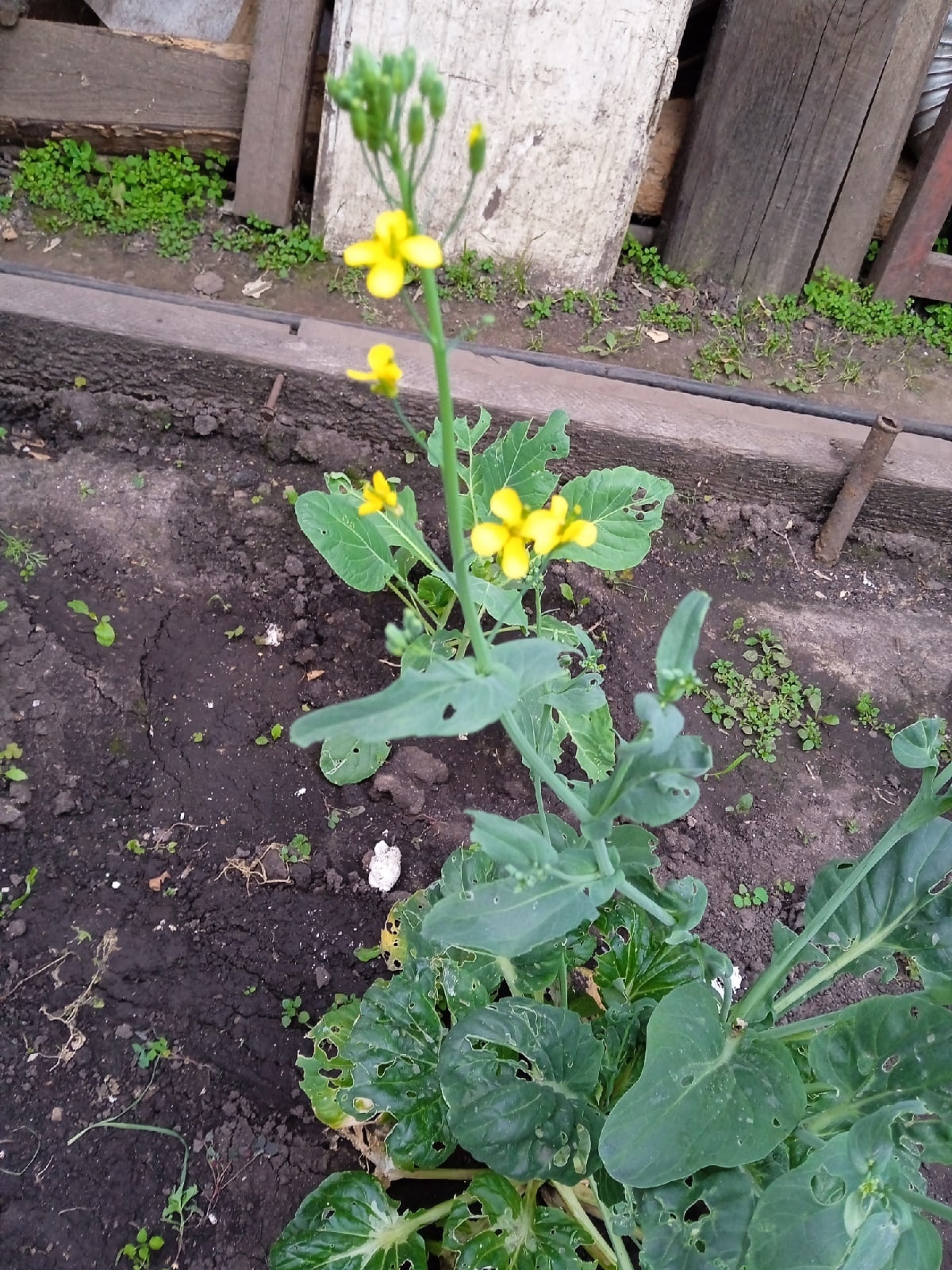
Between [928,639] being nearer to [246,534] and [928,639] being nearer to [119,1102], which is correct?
[246,534]

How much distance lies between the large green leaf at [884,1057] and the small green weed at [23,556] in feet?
6.85

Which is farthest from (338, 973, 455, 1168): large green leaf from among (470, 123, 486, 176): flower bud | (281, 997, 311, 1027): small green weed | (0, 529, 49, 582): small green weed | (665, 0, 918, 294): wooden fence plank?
(665, 0, 918, 294): wooden fence plank

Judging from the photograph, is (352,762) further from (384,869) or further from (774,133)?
(774,133)

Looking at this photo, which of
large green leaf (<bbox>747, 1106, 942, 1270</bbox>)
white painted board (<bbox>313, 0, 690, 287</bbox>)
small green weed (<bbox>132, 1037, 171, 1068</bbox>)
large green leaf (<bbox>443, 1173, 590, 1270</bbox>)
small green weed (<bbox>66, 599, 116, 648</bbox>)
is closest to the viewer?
large green leaf (<bbox>747, 1106, 942, 1270</bbox>)

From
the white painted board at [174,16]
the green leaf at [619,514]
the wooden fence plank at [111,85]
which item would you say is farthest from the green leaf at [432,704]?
the white painted board at [174,16]

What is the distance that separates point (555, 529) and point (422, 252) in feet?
1.08

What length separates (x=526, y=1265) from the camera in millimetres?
1364

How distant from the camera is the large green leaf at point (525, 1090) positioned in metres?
1.32

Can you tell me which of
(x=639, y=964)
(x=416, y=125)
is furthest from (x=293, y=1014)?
(x=416, y=125)

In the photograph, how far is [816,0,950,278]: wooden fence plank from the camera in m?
2.73

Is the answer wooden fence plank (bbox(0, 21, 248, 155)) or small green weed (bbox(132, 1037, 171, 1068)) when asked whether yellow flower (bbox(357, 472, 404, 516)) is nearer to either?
small green weed (bbox(132, 1037, 171, 1068))

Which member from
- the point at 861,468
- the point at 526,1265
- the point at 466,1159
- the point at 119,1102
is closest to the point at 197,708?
the point at 119,1102

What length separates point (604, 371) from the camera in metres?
2.88

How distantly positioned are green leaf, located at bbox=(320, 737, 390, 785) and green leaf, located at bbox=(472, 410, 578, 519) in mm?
595
